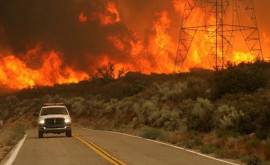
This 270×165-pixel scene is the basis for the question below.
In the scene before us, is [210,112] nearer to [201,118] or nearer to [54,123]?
[201,118]

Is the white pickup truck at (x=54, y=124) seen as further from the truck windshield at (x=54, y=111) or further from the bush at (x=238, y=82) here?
the bush at (x=238, y=82)

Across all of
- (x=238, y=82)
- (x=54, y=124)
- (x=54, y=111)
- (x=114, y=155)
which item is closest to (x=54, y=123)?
(x=54, y=124)

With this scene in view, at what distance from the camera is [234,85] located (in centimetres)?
3594

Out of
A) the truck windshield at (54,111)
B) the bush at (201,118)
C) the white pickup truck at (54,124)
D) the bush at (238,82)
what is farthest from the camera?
the bush at (238,82)

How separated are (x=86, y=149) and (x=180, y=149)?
4.01 meters

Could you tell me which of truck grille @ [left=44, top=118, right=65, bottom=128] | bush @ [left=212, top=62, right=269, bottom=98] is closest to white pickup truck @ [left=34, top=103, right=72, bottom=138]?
truck grille @ [left=44, top=118, right=65, bottom=128]

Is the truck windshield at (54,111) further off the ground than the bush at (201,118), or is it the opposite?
the truck windshield at (54,111)

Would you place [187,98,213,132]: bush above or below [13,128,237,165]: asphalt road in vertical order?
above

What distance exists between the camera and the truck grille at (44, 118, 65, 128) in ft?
101

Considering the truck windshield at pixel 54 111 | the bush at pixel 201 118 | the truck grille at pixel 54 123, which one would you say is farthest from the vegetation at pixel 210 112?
the truck windshield at pixel 54 111

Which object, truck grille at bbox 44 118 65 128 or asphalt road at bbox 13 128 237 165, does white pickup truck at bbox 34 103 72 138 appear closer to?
truck grille at bbox 44 118 65 128

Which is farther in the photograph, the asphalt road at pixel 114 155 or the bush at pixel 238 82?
the bush at pixel 238 82

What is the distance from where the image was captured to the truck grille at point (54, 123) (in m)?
30.8

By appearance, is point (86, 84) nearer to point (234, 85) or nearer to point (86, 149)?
point (234, 85)
